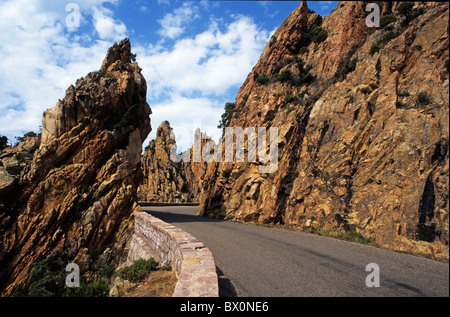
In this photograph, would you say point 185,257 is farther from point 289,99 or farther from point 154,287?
point 289,99

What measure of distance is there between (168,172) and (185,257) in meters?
53.8

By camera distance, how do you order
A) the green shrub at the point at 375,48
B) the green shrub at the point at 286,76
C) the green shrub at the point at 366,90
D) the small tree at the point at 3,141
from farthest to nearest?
the small tree at the point at 3,141
the green shrub at the point at 286,76
the green shrub at the point at 375,48
the green shrub at the point at 366,90

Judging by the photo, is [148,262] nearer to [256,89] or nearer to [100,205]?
[100,205]

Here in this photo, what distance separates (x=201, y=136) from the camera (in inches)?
2731

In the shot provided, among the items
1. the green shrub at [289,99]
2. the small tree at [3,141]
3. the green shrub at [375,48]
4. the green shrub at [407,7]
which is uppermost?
the green shrub at [407,7]

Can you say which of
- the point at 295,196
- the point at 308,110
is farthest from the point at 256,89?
the point at 295,196

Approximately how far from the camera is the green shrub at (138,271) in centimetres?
675

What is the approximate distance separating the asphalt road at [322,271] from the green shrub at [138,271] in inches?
82.2

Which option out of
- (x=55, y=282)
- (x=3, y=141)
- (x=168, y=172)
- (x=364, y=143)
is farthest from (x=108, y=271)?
(x=168, y=172)

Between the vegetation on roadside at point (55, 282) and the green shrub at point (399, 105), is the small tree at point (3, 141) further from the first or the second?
the green shrub at point (399, 105)

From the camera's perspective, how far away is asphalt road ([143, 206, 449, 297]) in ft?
14.9

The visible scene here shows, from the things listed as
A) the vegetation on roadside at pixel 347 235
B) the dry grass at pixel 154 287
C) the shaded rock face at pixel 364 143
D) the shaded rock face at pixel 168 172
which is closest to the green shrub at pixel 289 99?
the shaded rock face at pixel 364 143

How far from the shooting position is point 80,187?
62.0 feet

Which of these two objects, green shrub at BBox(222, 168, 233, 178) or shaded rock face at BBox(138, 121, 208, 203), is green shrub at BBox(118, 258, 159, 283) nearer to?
green shrub at BBox(222, 168, 233, 178)
